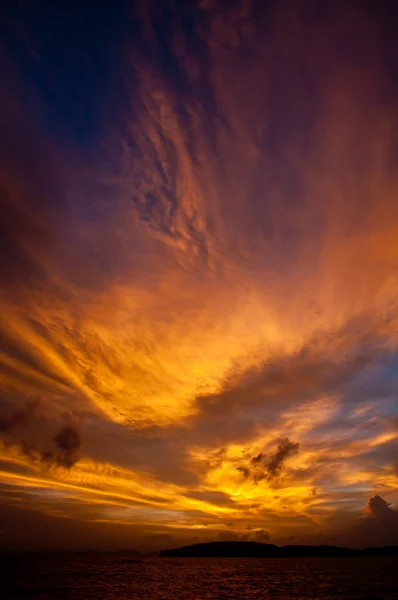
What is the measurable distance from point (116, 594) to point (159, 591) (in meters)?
11.3

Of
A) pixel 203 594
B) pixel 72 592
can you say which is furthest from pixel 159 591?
pixel 72 592

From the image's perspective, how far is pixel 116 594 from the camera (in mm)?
63438

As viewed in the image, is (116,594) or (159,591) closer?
(116,594)

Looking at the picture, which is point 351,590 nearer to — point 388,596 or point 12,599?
point 388,596

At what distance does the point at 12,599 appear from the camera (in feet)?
177

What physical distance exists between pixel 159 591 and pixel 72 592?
1667 centimetres

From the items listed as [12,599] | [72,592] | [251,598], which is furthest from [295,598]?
[12,599]

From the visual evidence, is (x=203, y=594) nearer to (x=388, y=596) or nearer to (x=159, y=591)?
(x=159, y=591)

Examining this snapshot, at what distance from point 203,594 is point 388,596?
102ft

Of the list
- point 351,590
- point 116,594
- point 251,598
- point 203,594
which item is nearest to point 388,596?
point 351,590

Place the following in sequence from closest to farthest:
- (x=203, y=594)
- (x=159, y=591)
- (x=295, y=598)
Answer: (x=295, y=598), (x=203, y=594), (x=159, y=591)

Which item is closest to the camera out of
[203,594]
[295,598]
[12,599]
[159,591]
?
[12,599]

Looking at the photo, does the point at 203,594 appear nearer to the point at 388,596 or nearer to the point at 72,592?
the point at 72,592

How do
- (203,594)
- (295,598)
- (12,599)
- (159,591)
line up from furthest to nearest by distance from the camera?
(159,591)
(203,594)
(295,598)
(12,599)
